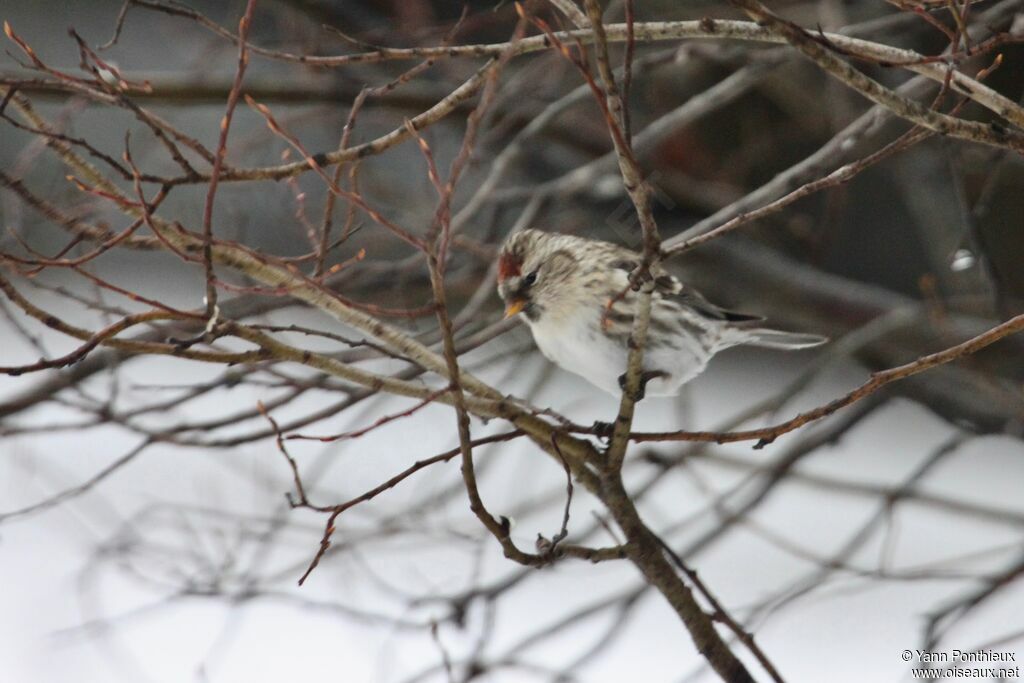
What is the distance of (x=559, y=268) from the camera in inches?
104

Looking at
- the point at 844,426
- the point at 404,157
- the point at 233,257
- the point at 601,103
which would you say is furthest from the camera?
the point at 404,157

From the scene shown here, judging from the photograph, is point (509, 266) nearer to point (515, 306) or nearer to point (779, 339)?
point (515, 306)

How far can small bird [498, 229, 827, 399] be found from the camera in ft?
8.24

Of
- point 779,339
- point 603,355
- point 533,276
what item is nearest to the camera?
point 603,355

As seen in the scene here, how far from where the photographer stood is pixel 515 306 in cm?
258

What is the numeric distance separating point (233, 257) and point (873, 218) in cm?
354

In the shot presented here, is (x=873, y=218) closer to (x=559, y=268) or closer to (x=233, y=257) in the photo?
(x=559, y=268)

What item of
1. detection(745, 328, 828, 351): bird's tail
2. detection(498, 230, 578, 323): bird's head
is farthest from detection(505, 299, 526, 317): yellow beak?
detection(745, 328, 828, 351): bird's tail

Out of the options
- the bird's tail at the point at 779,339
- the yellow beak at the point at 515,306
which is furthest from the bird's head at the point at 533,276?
the bird's tail at the point at 779,339

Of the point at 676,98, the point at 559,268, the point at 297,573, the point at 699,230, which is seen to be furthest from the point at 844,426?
the point at 676,98

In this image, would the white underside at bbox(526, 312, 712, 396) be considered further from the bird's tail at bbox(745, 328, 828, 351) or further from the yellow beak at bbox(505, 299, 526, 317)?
the bird's tail at bbox(745, 328, 828, 351)

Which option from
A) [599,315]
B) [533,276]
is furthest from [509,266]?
[599,315]

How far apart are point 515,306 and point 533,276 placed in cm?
9

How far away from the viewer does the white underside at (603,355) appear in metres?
2.49
